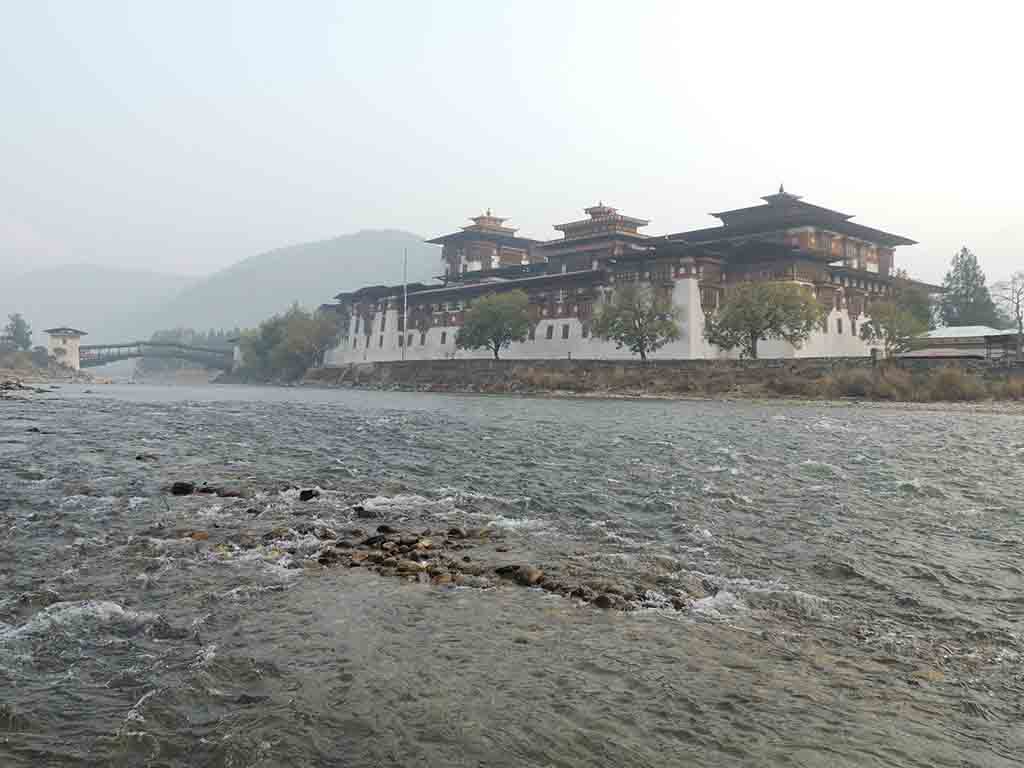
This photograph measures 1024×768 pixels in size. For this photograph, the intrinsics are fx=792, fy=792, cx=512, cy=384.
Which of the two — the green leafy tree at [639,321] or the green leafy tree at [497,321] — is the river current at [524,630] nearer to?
the green leafy tree at [639,321]

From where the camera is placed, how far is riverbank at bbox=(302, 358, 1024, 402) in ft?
166

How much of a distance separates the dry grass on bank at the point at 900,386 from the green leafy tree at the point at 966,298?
4378cm

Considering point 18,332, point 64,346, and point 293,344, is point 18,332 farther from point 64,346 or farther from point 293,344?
point 293,344

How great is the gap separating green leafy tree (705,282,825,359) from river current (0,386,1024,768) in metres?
46.2

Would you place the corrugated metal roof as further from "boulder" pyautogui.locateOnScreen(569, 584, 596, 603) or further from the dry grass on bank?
"boulder" pyautogui.locateOnScreen(569, 584, 596, 603)

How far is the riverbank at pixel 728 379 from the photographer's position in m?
50.7

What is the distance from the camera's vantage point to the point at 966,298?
299 feet

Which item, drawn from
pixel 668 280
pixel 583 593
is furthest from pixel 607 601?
pixel 668 280

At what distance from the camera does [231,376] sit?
13888 cm

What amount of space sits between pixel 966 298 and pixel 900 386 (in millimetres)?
47386

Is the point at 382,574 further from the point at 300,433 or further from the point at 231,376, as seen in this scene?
the point at 231,376

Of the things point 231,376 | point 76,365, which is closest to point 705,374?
point 231,376

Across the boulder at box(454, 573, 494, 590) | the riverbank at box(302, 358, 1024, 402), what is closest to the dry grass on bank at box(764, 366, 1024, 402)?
the riverbank at box(302, 358, 1024, 402)

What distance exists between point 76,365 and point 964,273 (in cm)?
14669
